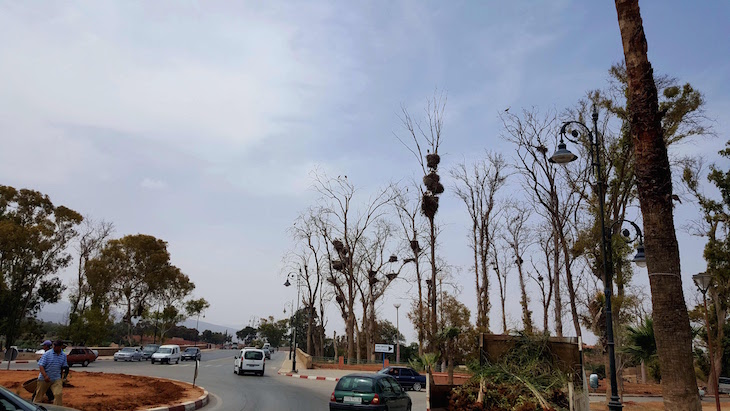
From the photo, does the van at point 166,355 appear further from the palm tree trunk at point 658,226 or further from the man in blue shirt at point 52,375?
the palm tree trunk at point 658,226

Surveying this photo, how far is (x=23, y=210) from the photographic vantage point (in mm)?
47844

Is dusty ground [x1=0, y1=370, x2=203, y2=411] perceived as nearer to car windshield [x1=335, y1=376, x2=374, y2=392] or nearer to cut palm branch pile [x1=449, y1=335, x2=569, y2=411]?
car windshield [x1=335, y1=376, x2=374, y2=392]

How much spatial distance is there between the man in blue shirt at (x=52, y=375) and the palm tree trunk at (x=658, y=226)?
11487 millimetres

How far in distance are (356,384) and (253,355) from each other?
71.0 ft

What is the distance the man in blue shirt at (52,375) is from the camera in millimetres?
10555

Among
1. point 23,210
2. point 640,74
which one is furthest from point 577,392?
point 23,210

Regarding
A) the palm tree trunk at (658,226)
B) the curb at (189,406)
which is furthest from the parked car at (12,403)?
the palm tree trunk at (658,226)

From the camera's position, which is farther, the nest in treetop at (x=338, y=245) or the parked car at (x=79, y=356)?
the nest in treetop at (x=338, y=245)

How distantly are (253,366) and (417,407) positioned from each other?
16.0 metres

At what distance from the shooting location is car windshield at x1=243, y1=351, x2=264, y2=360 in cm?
3250

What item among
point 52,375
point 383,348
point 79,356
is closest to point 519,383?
point 52,375

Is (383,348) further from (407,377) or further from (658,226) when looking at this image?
(658,226)

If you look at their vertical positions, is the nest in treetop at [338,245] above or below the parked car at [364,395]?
above

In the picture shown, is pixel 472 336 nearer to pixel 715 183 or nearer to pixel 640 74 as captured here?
pixel 640 74
